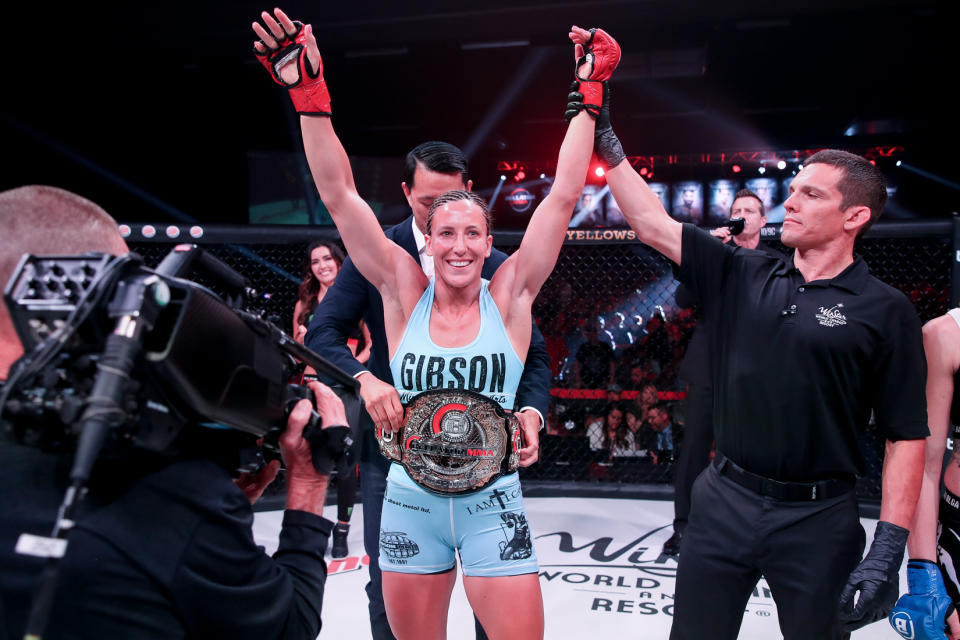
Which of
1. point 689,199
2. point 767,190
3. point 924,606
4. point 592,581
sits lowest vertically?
point 592,581

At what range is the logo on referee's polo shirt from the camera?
1.60m

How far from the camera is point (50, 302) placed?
682mm

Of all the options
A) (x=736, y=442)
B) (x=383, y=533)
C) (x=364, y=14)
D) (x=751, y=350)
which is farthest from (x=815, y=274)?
(x=364, y=14)

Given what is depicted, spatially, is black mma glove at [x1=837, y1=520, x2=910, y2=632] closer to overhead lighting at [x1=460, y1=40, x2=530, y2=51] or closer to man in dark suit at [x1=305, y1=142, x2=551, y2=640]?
man in dark suit at [x1=305, y1=142, x2=551, y2=640]

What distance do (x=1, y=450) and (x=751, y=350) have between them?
1.52 meters

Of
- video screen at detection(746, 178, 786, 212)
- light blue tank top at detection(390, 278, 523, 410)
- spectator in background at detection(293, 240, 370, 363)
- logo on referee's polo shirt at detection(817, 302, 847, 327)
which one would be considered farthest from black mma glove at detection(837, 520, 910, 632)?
Result: video screen at detection(746, 178, 786, 212)

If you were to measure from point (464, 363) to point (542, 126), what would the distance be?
25.2 ft

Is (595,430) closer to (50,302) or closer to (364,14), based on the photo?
(364,14)

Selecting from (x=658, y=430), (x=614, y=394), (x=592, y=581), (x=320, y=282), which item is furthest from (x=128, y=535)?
(x=658, y=430)

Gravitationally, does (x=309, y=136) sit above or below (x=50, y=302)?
above

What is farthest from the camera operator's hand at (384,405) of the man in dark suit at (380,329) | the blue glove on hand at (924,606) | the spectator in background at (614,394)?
the spectator in background at (614,394)

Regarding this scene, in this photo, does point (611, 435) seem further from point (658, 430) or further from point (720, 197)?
point (720, 197)

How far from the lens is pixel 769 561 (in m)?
1.59

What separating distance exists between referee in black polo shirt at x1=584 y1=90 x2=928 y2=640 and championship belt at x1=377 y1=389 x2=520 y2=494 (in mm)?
551
